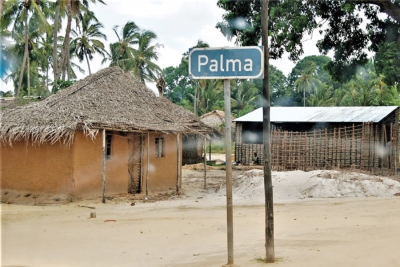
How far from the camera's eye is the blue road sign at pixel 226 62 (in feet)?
17.5

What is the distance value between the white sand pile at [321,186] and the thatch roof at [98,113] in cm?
330

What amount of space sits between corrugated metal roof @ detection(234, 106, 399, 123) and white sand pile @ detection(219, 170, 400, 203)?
937cm

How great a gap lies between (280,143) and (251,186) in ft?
11.2

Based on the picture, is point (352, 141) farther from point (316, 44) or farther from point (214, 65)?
point (214, 65)

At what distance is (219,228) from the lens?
9602mm

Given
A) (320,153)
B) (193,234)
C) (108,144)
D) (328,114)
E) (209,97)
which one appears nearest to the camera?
(193,234)

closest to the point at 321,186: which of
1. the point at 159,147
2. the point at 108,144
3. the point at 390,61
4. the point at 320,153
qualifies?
the point at 320,153

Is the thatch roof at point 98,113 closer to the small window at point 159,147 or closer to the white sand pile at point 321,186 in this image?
the small window at point 159,147

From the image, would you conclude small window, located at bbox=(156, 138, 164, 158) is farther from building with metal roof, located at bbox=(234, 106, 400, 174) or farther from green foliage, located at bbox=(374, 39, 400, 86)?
green foliage, located at bbox=(374, 39, 400, 86)

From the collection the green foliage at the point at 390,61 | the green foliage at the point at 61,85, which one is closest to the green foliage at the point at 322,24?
the green foliage at the point at 390,61

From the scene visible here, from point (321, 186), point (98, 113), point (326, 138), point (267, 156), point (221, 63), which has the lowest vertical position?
point (321, 186)

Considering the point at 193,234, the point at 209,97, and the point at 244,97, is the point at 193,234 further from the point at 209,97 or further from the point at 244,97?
the point at 244,97

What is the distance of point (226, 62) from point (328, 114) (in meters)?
23.5

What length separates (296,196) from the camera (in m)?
15.2
